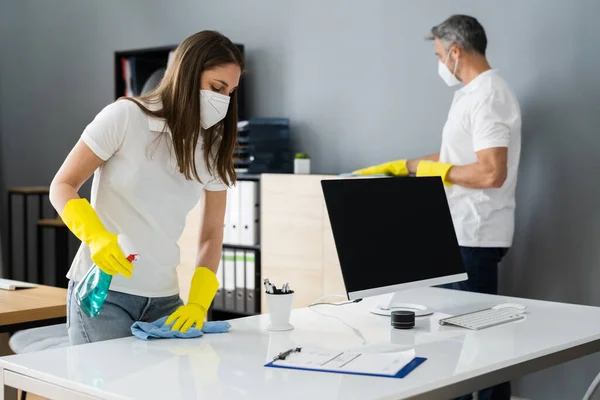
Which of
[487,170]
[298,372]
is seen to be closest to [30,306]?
[298,372]

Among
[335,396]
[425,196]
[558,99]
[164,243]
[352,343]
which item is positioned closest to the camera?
[335,396]

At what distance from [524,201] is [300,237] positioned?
1.05 m

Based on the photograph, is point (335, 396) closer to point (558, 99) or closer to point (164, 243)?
point (164, 243)

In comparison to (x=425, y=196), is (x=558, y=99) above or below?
above

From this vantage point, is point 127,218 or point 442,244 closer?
point 127,218

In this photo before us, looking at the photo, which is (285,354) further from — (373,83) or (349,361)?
(373,83)

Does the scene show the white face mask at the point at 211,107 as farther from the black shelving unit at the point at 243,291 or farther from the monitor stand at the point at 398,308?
the black shelving unit at the point at 243,291

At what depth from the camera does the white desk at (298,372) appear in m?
1.52

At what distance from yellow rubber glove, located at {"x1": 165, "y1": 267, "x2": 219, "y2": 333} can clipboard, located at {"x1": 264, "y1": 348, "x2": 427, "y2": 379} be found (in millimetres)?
338

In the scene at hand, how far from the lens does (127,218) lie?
205cm

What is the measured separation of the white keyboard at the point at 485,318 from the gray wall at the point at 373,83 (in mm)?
1268

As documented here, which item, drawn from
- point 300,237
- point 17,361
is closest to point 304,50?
point 300,237

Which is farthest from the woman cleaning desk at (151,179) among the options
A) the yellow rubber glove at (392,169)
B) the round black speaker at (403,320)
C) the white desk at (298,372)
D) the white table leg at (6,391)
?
the yellow rubber glove at (392,169)

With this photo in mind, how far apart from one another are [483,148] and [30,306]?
1.72 m
